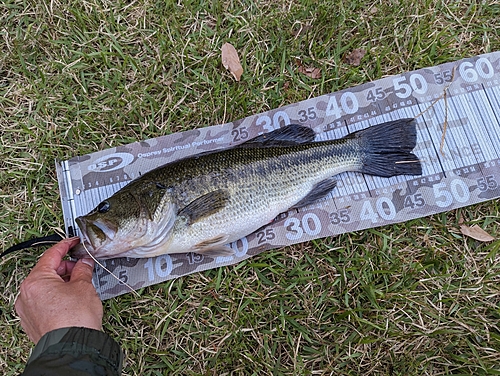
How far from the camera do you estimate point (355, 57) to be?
12.2 feet

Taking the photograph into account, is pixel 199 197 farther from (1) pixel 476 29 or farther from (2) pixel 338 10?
(1) pixel 476 29

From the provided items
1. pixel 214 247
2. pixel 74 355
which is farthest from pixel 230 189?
pixel 74 355

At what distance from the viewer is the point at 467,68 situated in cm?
365

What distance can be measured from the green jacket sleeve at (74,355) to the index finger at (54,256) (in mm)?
517

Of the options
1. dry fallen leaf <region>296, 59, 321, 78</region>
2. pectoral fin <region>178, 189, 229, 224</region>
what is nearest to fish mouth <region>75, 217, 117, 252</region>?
pectoral fin <region>178, 189, 229, 224</region>

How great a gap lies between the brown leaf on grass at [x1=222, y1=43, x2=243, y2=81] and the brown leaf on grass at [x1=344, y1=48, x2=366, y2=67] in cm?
102

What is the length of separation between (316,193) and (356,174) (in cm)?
45

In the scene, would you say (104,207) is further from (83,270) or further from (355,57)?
(355,57)

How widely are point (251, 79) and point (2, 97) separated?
2.30 metres

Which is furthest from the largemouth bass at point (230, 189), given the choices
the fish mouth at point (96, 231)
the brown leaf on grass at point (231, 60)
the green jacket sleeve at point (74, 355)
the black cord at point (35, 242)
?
the brown leaf on grass at point (231, 60)

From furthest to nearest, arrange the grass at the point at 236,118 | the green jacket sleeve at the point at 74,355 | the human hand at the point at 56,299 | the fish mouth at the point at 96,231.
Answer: the grass at the point at 236,118 < the fish mouth at the point at 96,231 < the human hand at the point at 56,299 < the green jacket sleeve at the point at 74,355

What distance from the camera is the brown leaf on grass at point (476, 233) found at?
3342mm

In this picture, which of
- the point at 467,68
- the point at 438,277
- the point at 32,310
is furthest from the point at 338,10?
the point at 32,310

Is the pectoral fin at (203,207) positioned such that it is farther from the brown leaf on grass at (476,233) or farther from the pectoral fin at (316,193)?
the brown leaf on grass at (476,233)
